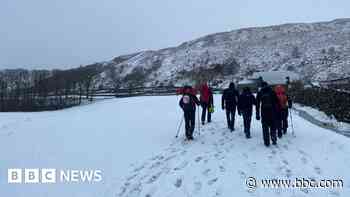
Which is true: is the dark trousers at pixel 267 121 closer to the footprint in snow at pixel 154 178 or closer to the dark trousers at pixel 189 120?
the dark trousers at pixel 189 120

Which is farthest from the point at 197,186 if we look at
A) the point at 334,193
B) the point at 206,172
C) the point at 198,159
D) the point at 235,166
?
the point at 334,193

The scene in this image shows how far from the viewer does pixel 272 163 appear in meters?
6.99

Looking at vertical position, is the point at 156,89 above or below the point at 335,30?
below

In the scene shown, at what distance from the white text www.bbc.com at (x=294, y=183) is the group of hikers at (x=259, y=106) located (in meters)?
2.52

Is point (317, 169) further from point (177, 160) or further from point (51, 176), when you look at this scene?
point (51, 176)

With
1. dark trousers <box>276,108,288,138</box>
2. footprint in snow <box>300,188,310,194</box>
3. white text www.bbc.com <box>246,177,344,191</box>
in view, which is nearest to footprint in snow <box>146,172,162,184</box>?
white text www.bbc.com <box>246,177,344,191</box>

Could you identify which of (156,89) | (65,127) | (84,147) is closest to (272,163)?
(84,147)

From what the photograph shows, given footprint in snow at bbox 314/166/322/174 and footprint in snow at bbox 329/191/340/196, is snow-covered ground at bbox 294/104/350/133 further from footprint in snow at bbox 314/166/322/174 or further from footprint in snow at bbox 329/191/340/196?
footprint in snow at bbox 329/191/340/196

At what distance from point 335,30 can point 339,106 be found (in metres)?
74.5

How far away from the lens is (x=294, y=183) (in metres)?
5.85

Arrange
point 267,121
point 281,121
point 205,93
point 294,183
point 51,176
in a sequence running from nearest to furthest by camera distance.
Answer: point 294,183 → point 51,176 → point 267,121 → point 281,121 → point 205,93

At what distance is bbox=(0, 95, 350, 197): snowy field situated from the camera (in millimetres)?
6039

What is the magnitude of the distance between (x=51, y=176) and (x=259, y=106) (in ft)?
19.6

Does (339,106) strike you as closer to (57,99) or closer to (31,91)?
(57,99)
